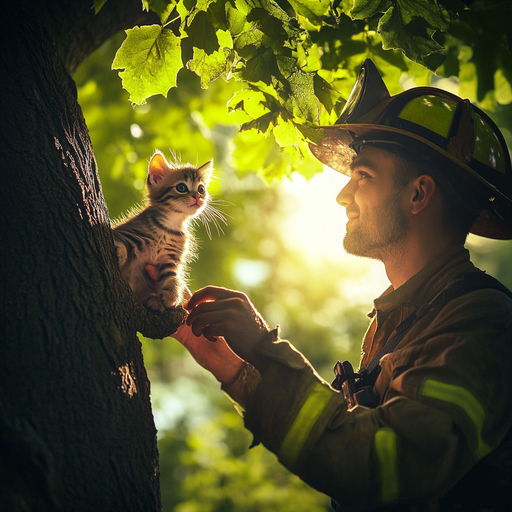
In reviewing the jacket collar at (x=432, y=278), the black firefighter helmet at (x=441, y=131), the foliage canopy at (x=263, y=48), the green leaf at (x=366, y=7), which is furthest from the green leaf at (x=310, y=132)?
the jacket collar at (x=432, y=278)

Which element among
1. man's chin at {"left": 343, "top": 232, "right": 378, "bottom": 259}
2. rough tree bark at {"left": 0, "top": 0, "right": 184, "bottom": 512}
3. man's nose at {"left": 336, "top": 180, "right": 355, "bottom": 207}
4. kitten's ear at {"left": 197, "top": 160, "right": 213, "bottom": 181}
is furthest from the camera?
kitten's ear at {"left": 197, "top": 160, "right": 213, "bottom": 181}

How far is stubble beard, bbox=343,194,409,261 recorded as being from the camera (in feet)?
9.04

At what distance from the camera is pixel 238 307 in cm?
200

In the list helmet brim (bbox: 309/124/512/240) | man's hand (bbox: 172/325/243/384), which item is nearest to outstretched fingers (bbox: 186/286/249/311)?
man's hand (bbox: 172/325/243/384)

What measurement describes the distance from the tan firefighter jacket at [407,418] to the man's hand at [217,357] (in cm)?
85

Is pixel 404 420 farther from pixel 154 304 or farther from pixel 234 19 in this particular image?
pixel 234 19

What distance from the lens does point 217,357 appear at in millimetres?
2676

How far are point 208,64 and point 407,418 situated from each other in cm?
199

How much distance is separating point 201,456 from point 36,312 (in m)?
8.58

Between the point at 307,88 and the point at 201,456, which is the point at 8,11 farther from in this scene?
the point at 201,456

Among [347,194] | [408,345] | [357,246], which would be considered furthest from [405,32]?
[408,345]

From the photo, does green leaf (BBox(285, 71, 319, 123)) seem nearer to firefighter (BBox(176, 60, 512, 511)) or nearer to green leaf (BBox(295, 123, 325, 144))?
green leaf (BBox(295, 123, 325, 144))

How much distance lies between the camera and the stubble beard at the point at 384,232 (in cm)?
276

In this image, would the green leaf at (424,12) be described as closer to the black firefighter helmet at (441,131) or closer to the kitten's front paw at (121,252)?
the black firefighter helmet at (441,131)
